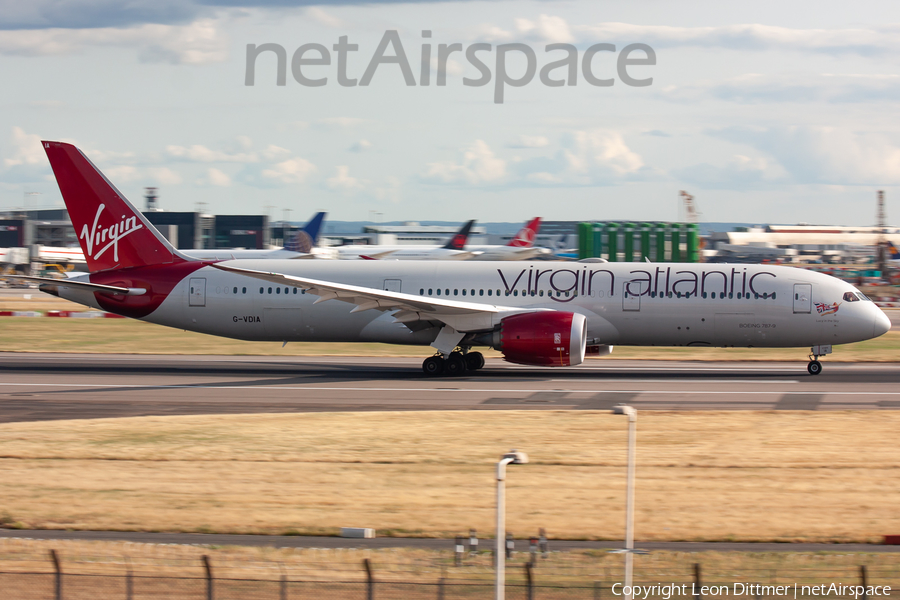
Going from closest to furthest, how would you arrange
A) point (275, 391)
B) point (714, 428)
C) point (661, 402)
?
A: 1. point (714, 428)
2. point (661, 402)
3. point (275, 391)

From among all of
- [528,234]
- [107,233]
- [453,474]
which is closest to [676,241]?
[528,234]

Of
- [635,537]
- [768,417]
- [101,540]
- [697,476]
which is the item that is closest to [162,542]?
[101,540]

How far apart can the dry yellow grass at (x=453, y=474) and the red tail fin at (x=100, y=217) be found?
11.9m

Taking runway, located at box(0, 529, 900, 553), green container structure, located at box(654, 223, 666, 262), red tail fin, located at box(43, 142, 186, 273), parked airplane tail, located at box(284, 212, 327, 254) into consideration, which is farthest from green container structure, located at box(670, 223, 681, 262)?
runway, located at box(0, 529, 900, 553)

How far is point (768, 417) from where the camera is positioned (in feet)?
69.2

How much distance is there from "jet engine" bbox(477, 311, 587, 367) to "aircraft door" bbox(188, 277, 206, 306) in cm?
1094

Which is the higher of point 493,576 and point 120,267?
point 120,267

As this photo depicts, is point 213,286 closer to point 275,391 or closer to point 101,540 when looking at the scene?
point 275,391

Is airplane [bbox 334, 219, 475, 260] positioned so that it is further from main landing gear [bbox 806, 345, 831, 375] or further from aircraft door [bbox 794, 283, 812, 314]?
aircraft door [bbox 794, 283, 812, 314]

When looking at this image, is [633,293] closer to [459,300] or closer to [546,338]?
[546,338]

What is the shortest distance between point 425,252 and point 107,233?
57943 mm

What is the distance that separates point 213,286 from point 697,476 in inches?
791

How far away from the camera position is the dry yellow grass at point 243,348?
35.2 meters

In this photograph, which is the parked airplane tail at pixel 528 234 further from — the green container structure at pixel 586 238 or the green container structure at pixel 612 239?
the green container structure at pixel 586 238
